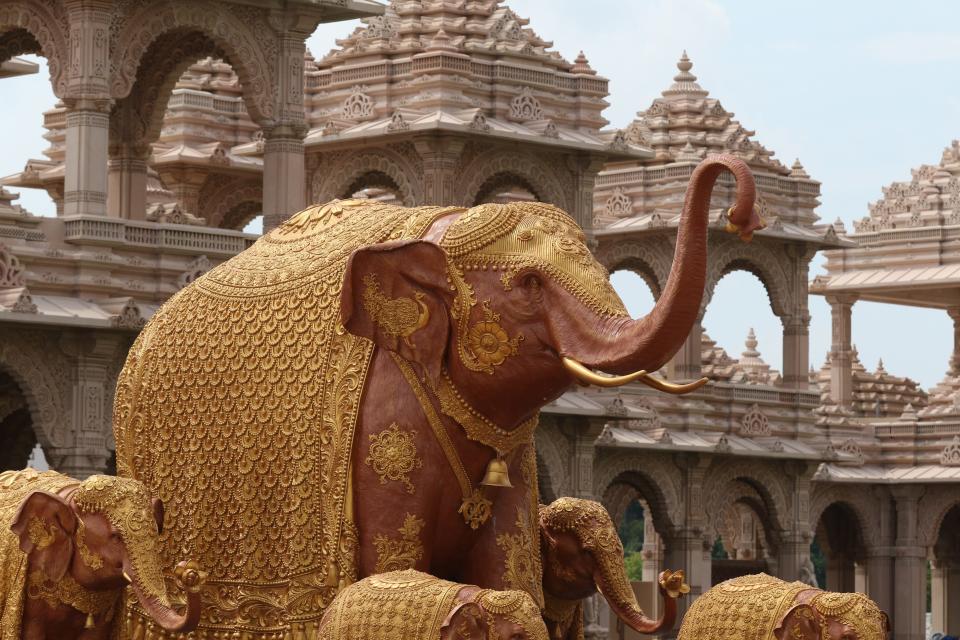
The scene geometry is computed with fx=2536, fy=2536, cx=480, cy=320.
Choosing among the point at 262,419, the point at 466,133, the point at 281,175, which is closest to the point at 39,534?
the point at 262,419

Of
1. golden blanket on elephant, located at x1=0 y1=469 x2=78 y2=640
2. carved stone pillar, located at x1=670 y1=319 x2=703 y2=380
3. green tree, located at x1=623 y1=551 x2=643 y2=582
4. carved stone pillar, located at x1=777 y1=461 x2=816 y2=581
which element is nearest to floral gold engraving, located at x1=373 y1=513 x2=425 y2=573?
golden blanket on elephant, located at x1=0 y1=469 x2=78 y2=640

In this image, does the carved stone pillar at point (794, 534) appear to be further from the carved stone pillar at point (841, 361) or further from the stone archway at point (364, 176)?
the stone archway at point (364, 176)

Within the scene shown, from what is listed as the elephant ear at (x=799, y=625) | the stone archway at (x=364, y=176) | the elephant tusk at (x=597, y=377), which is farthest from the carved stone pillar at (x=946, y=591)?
the elephant tusk at (x=597, y=377)

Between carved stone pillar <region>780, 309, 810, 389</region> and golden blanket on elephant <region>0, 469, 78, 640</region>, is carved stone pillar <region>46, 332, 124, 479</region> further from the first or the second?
carved stone pillar <region>780, 309, 810, 389</region>

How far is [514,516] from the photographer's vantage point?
10555 millimetres

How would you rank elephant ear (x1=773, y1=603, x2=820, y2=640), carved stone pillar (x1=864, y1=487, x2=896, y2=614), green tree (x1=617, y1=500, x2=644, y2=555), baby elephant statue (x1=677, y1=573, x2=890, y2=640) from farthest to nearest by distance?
green tree (x1=617, y1=500, x2=644, y2=555)
carved stone pillar (x1=864, y1=487, x2=896, y2=614)
elephant ear (x1=773, y1=603, x2=820, y2=640)
baby elephant statue (x1=677, y1=573, x2=890, y2=640)

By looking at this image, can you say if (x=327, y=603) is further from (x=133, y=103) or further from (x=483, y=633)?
(x=133, y=103)

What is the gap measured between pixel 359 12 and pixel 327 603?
61.4ft

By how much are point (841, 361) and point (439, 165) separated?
16510mm

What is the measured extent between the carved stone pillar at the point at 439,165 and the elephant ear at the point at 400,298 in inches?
862

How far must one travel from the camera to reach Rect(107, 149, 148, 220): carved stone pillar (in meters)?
28.6

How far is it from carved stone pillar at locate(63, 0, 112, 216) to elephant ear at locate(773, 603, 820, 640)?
1547cm

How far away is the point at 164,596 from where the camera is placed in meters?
10.3

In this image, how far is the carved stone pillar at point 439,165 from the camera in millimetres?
32281
